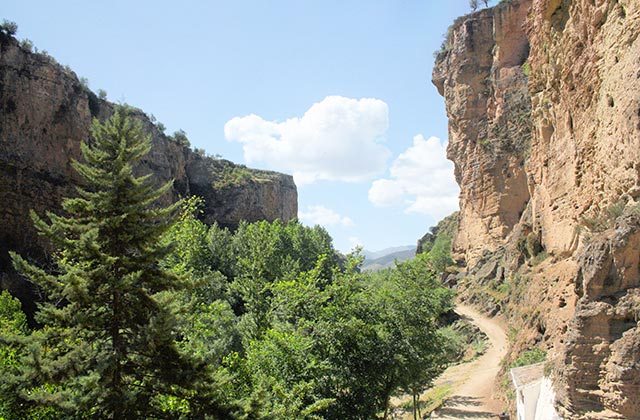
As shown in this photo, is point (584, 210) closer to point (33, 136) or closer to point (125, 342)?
point (125, 342)

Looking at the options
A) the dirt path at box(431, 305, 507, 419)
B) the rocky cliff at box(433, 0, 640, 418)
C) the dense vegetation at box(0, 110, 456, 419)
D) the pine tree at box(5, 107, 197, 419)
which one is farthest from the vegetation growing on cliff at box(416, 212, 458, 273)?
the pine tree at box(5, 107, 197, 419)

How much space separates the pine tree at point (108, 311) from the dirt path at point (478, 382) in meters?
15.8

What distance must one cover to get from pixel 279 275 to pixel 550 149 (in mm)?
21123

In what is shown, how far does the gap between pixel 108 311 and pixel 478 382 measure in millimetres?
22655

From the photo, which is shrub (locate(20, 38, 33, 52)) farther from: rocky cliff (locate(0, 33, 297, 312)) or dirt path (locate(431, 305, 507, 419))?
dirt path (locate(431, 305, 507, 419))

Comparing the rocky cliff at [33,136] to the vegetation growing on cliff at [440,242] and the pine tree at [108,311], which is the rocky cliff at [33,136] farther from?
the vegetation growing on cliff at [440,242]

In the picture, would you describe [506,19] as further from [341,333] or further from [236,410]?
[236,410]

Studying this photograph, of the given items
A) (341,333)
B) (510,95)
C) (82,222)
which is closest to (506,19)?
(510,95)

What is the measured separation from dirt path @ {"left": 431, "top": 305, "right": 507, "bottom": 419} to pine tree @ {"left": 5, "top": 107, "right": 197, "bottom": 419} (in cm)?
1580

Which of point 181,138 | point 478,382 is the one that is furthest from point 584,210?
point 181,138

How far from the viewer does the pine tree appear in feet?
29.6

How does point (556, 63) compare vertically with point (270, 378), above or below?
above

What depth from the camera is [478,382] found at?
2705 centimetres

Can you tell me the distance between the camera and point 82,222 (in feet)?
33.9
